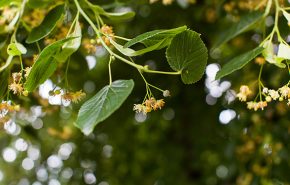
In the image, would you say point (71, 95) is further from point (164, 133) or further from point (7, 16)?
point (164, 133)

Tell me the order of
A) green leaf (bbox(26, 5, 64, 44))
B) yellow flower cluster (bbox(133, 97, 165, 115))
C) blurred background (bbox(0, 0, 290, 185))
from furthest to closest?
blurred background (bbox(0, 0, 290, 185)) < green leaf (bbox(26, 5, 64, 44)) < yellow flower cluster (bbox(133, 97, 165, 115))

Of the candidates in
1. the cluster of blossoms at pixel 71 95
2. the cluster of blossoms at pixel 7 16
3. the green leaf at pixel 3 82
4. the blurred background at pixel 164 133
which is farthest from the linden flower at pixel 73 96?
the blurred background at pixel 164 133

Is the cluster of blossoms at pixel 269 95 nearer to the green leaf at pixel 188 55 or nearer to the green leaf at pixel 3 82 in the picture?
the green leaf at pixel 188 55

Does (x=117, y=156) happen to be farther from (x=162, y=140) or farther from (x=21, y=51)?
(x=21, y=51)

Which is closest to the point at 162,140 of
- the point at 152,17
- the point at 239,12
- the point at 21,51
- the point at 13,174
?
the point at 152,17

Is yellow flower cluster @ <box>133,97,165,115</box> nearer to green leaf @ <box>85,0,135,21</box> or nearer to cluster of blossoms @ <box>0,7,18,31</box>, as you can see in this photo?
green leaf @ <box>85,0,135,21</box>

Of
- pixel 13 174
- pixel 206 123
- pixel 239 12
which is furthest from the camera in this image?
pixel 13 174

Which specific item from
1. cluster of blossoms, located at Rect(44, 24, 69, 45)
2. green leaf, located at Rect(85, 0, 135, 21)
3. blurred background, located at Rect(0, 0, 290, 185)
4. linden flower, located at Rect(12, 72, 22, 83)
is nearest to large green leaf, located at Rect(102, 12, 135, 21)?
green leaf, located at Rect(85, 0, 135, 21)
